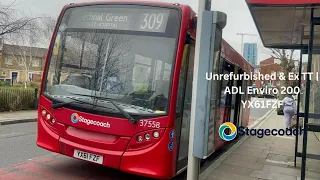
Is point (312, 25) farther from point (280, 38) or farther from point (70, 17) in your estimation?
point (70, 17)

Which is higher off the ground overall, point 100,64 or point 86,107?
point 100,64

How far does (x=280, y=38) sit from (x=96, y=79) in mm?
5279

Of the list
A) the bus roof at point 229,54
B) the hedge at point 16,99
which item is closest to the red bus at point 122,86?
the bus roof at point 229,54

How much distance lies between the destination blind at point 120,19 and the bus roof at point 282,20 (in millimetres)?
1333

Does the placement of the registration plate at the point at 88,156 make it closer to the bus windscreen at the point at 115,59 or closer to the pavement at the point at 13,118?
the bus windscreen at the point at 115,59

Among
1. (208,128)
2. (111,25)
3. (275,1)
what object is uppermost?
(275,1)

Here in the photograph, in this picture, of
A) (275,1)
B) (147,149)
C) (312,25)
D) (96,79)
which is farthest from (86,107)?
(312,25)

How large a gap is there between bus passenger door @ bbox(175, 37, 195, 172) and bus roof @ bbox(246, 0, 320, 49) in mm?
1157

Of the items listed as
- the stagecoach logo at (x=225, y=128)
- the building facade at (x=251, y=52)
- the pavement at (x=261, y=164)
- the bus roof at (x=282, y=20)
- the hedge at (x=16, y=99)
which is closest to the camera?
the bus roof at (x=282, y=20)

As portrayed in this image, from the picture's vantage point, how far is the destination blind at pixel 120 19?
188 inches

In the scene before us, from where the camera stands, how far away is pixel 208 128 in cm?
404

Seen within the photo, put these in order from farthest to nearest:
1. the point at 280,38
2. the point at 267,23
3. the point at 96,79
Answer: the point at 280,38
the point at 267,23
the point at 96,79

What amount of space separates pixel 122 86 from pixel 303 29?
14.4 feet

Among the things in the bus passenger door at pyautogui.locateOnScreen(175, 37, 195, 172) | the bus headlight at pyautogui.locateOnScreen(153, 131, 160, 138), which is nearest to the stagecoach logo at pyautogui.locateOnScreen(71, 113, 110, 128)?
the bus headlight at pyautogui.locateOnScreen(153, 131, 160, 138)
